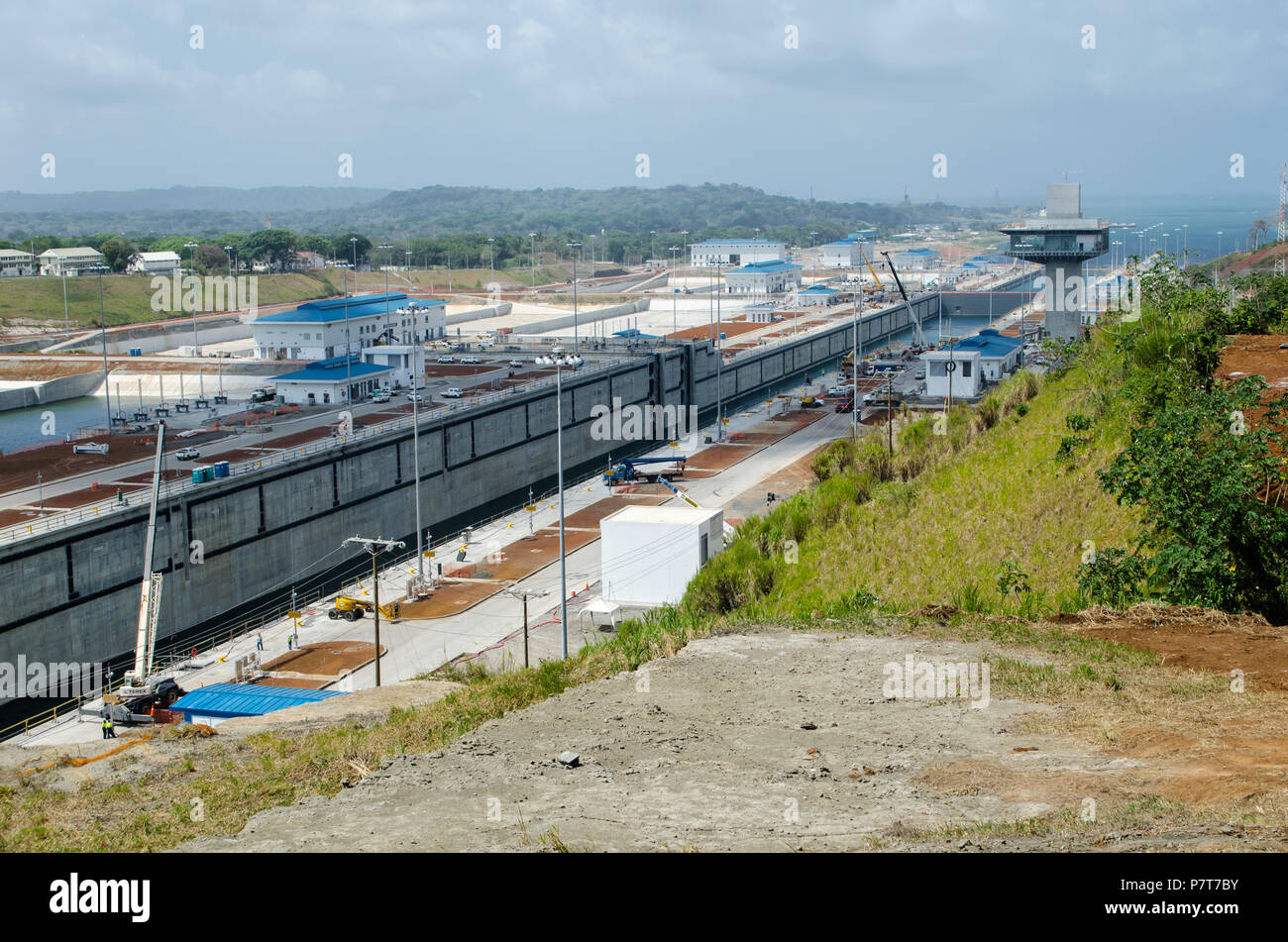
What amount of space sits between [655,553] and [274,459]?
20.8 meters

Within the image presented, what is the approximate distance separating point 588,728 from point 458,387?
59.6 meters

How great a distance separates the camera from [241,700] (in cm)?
2666

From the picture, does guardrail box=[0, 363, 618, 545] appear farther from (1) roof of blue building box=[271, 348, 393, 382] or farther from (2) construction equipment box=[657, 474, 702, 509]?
(2) construction equipment box=[657, 474, 702, 509]

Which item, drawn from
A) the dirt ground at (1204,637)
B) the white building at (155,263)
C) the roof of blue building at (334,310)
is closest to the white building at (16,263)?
the white building at (155,263)

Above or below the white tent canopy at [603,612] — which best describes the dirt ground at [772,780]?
above

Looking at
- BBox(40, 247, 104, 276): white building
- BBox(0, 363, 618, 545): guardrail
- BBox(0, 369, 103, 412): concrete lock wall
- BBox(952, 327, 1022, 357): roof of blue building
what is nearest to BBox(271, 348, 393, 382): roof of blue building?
BBox(0, 363, 618, 545): guardrail

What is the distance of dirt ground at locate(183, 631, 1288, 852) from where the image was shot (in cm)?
909

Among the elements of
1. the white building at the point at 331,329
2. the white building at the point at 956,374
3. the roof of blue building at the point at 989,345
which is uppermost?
the white building at the point at 331,329

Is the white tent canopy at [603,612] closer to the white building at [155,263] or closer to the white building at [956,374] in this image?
the white building at [956,374]

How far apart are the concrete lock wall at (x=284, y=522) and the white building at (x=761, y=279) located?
88.2 metres

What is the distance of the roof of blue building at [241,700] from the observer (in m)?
26.0

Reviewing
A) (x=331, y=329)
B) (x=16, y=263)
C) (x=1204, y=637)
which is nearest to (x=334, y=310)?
(x=331, y=329)

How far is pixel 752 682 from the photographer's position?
1495 centimetres

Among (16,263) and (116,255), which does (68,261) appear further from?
(16,263)
